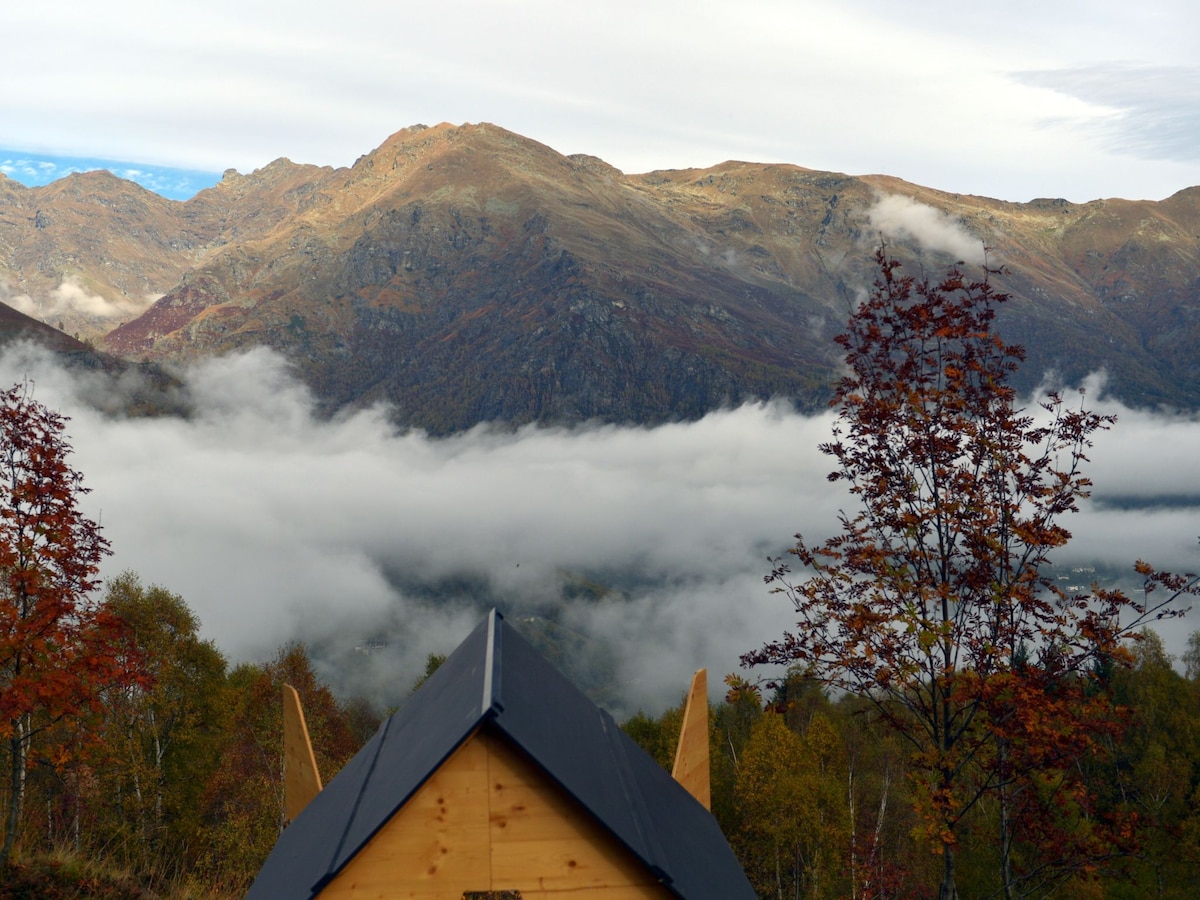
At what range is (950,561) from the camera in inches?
403

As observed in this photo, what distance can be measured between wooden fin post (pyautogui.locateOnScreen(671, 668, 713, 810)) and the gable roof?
0.33 metres

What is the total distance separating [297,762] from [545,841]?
3.43 meters

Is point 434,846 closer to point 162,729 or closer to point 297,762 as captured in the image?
point 297,762

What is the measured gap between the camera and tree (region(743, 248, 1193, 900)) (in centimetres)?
936

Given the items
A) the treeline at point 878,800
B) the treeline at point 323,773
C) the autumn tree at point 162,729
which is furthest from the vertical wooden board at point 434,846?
the autumn tree at point 162,729

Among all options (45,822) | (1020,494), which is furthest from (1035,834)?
(45,822)

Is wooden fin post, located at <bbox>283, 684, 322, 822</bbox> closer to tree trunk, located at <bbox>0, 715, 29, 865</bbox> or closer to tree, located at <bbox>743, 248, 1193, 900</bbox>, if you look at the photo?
tree, located at <bbox>743, 248, 1193, 900</bbox>

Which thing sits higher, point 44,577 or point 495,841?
point 495,841

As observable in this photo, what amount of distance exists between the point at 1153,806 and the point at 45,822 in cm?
6193

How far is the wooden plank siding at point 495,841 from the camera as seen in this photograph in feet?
16.3

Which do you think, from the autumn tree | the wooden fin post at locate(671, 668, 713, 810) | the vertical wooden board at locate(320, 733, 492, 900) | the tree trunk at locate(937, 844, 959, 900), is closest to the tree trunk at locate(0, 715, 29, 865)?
the vertical wooden board at locate(320, 733, 492, 900)

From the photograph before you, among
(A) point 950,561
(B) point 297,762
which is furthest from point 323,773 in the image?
(A) point 950,561

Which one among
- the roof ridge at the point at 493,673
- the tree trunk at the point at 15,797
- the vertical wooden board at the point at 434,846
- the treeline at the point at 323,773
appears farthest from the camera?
the treeline at the point at 323,773

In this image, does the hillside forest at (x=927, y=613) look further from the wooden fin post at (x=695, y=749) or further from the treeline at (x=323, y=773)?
the treeline at (x=323, y=773)
